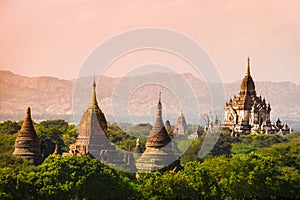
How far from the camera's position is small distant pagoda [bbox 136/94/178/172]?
71.6 meters

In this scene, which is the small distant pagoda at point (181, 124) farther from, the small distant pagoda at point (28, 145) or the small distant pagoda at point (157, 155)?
the small distant pagoda at point (28, 145)

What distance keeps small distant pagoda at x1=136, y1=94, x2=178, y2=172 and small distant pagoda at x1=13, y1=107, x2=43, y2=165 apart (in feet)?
30.6

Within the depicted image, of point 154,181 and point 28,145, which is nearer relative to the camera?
point 154,181

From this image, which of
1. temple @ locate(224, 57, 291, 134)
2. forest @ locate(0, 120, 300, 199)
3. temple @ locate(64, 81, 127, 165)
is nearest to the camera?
forest @ locate(0, 120, 300, 199)

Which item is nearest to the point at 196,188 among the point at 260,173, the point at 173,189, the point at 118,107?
the point at 173,189

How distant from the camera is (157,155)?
73062mm

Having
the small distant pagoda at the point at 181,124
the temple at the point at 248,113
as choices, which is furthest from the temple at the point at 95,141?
the small distant pagoda at the point at 181,124

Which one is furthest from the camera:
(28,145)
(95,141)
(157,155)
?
(95,141)

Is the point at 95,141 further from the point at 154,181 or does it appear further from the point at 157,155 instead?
the point at 154,181

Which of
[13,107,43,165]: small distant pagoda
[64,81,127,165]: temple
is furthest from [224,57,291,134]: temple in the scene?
[13,107,43,165]: small distant pagoda

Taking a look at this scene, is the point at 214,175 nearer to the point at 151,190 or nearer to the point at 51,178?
the point at 151,190

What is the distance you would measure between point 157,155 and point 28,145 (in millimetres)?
11900

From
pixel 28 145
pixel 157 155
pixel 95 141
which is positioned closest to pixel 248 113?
pixel 157 155

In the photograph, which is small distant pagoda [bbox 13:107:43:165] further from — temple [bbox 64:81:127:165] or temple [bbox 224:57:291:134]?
temple [bbox 224:57:291:134]
